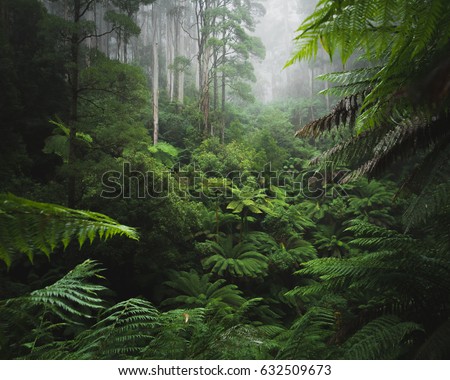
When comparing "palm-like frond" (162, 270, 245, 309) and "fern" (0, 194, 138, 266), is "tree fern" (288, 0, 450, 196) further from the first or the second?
"palm-like frond" (162, 270, 245, 309)

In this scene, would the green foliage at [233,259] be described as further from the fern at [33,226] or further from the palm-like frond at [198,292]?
the fern at [33,226]

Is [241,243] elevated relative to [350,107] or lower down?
lower down

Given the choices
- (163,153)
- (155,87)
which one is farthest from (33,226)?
(155,87)

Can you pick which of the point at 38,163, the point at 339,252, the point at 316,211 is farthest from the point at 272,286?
the point at 38,163

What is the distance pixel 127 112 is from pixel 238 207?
326cm

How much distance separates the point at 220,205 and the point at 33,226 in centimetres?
674

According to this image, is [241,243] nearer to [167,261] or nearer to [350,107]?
[167,261]

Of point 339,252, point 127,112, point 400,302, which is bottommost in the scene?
point 339,252

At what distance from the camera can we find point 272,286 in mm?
5602

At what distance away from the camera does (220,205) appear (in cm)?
739

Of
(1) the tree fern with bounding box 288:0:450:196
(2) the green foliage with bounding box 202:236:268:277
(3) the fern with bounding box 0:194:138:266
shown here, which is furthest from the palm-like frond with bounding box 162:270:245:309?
(3) the fern with bounding box 0:194:138:266

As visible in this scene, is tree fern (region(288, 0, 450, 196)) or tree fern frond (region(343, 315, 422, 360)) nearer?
tree fern (region(288, 0, 450, 196))

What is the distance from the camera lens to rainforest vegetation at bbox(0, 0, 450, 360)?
0.77 m

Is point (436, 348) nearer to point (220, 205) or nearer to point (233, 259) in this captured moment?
point (233, 259)
